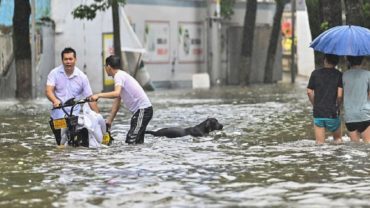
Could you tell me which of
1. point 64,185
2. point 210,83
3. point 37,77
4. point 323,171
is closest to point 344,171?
point 323,171

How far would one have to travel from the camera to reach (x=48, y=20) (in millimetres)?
28984

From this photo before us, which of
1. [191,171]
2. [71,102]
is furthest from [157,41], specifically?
[191,171]

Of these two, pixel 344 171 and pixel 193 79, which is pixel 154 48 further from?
pixel 344 171

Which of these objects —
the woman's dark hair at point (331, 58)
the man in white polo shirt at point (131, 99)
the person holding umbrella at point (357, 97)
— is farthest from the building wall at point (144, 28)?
the person holding umbrella at point (357, 97)

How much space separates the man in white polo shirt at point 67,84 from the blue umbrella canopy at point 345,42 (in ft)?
10.8

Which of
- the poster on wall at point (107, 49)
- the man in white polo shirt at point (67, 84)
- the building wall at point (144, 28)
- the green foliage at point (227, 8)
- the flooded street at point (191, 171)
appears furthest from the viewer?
the green foliage at point (227, 8)

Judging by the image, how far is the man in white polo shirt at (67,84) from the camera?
11055 millimetres

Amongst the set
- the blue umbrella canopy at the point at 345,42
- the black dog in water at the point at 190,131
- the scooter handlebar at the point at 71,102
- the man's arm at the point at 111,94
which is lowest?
the black dog in water at the point at 190,131

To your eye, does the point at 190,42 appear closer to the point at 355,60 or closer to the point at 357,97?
the point at 355,60

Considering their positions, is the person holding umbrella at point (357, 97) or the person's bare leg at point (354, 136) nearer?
the person holding umbrella at point (357, 97)

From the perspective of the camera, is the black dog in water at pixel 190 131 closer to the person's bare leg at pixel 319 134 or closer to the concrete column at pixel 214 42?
the person's bare leg at pixel 319 134

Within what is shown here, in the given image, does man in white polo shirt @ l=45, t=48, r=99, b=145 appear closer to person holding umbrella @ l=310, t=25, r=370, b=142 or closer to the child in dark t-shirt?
the child in dark t-shirt

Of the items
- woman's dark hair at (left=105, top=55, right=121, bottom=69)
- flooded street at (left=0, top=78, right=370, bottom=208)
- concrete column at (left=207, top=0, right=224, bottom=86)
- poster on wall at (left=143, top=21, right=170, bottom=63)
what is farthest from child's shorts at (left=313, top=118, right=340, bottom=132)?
concrete column at (left=207, top=0, right=224, bottom=86)

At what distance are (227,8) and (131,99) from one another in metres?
27.1
